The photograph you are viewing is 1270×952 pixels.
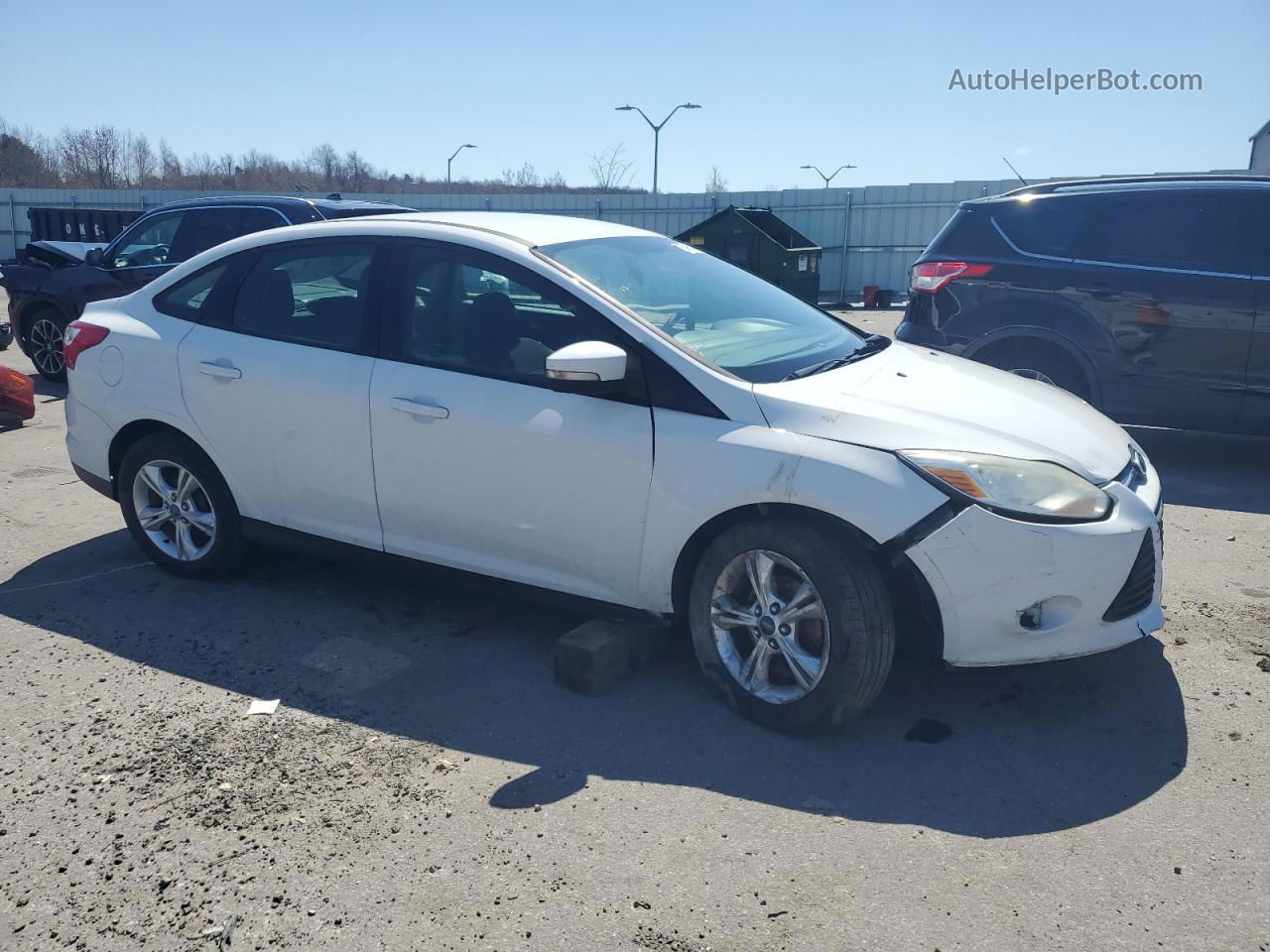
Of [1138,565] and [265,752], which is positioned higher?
[1138,565]

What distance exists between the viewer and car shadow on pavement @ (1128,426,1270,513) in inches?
260

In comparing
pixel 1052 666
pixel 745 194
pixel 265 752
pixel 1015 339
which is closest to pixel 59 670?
pixel 265 752

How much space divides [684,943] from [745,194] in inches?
949

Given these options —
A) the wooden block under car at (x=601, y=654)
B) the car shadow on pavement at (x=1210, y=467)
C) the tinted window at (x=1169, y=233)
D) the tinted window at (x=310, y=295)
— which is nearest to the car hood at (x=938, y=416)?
the wooden block under car at (x=601, y=654)

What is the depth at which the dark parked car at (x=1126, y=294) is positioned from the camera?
22.4 feet

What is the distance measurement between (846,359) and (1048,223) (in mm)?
3948

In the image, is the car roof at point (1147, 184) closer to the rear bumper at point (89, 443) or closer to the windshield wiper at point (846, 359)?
the windshield wiper at point (846, 359)

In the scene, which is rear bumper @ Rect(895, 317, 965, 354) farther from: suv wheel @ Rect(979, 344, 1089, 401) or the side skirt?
the side skirt

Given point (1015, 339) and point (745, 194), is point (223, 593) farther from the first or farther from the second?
point (745, 194)

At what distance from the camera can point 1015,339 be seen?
7.40 metres

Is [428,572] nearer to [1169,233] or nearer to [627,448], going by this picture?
[627,448]

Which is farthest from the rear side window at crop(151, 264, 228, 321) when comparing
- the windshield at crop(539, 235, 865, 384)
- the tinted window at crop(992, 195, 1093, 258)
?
the tinted window at crop(992, 195, 1093, 258)

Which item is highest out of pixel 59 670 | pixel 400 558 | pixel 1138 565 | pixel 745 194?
pixel 745 194

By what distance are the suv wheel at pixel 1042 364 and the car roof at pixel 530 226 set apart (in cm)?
358
